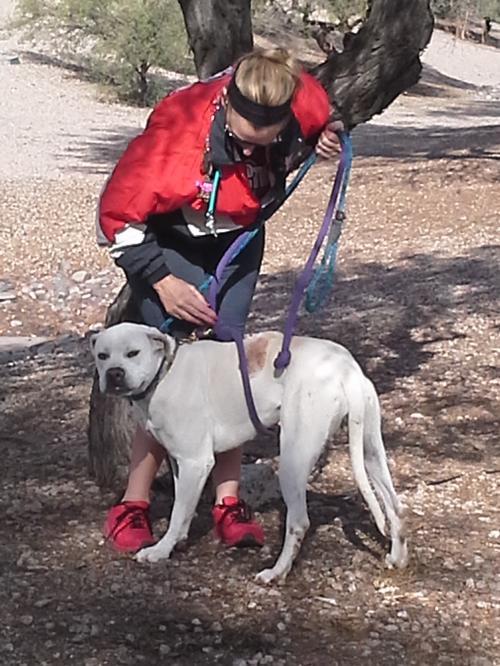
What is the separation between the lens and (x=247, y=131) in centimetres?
380

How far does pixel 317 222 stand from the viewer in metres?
13.1

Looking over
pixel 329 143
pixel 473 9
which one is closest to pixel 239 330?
pixel 329 143

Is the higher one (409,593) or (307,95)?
(307,95)

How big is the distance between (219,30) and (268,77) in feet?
3.51

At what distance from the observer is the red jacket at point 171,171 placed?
3863 mm

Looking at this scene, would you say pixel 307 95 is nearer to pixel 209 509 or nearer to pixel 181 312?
pixel 181 312

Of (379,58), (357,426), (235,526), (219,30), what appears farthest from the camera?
(219,30)

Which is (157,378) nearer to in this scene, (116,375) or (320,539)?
(116,375)

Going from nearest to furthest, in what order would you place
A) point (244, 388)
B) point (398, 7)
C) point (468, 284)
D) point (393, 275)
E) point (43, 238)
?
point (244, 388) → point (398, 7) → point (468, 284) → point (393, 275) → point (43, 238)

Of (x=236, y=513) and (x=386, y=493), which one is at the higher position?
(x=386, y=493)

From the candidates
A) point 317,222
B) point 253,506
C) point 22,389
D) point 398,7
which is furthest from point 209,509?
point 317,222

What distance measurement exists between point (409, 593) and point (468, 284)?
18.8 ft

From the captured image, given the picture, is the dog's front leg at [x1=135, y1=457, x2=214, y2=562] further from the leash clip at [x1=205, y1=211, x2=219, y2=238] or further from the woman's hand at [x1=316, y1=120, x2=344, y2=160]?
the woman's hand at [x1=316, y1=120, x2=344, y2=160]

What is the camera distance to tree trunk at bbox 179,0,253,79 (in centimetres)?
475
